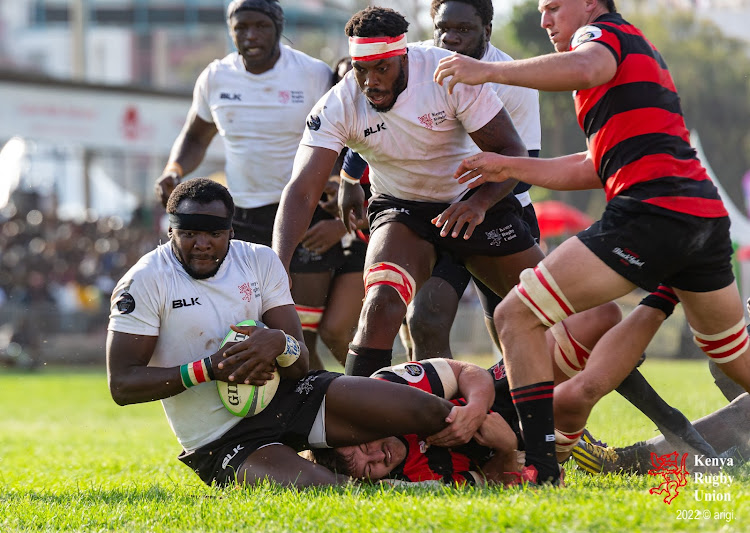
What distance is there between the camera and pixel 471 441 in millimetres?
5523

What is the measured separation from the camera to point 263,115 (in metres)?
7.67

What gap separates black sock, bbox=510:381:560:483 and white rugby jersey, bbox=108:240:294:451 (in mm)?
1559

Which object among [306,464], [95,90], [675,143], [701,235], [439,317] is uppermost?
[95,90]

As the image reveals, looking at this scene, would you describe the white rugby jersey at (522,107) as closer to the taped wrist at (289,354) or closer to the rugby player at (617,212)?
the rugby player at (617,212)

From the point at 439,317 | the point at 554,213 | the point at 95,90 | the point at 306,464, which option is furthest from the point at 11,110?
the point at 306,464

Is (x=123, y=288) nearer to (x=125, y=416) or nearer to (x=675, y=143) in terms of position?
(x=675, y=143)

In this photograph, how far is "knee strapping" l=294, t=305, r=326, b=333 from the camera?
7766 mm

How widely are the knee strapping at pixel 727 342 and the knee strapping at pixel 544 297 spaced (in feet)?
2.71

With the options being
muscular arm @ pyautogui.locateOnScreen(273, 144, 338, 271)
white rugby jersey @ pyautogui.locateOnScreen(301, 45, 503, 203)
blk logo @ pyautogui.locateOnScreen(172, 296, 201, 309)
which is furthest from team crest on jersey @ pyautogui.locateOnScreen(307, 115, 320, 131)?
blk logo @ pyautogui.locateOnScreen(172, 296, 201, 309)

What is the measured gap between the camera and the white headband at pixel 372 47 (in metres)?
5.72

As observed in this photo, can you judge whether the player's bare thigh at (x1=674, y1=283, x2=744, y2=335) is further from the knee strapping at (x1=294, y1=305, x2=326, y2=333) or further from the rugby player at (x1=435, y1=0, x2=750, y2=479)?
the knee strapping at (x1=294, y1=305, x2=326, y2=333)

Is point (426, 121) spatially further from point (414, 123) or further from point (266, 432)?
point (266, 432)

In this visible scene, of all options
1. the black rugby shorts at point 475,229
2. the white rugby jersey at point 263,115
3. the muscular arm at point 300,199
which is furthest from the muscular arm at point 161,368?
the white rugby jersey at point 263,115

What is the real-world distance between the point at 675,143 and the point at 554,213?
57.8 feet
